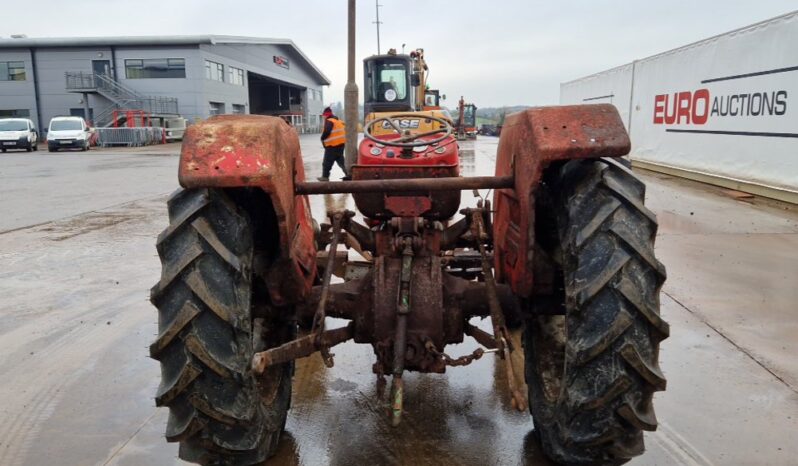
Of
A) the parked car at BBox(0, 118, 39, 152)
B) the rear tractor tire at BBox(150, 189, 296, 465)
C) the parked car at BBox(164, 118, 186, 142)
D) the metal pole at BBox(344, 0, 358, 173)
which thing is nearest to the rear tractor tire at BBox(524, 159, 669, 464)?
the rear tractor tire at BBox(150, 189, 296, 465)

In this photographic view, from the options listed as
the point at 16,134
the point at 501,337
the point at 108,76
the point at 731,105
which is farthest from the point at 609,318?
the point at 108,76

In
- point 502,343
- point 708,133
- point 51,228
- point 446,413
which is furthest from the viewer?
point 708,133

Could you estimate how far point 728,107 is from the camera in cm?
1291

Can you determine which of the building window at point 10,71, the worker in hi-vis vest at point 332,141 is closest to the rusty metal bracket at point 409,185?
the worker in hi-vis vest at point 332,141

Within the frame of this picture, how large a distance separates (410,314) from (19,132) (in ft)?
115

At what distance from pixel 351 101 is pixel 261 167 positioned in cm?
985

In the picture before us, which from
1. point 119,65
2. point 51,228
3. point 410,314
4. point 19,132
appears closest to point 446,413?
point 410,314

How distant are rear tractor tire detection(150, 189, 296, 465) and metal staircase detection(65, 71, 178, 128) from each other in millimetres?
43084

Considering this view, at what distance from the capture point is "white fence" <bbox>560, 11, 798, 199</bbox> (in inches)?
434

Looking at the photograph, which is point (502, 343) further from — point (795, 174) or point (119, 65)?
point (119, 65)

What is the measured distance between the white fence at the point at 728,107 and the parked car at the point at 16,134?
97.1ft

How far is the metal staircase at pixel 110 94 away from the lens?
4122 cm

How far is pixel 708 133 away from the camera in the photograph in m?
14.0

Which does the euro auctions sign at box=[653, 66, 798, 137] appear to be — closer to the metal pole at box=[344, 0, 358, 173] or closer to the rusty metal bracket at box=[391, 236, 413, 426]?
the metal pole at box=[344, 0, 358, 173]
